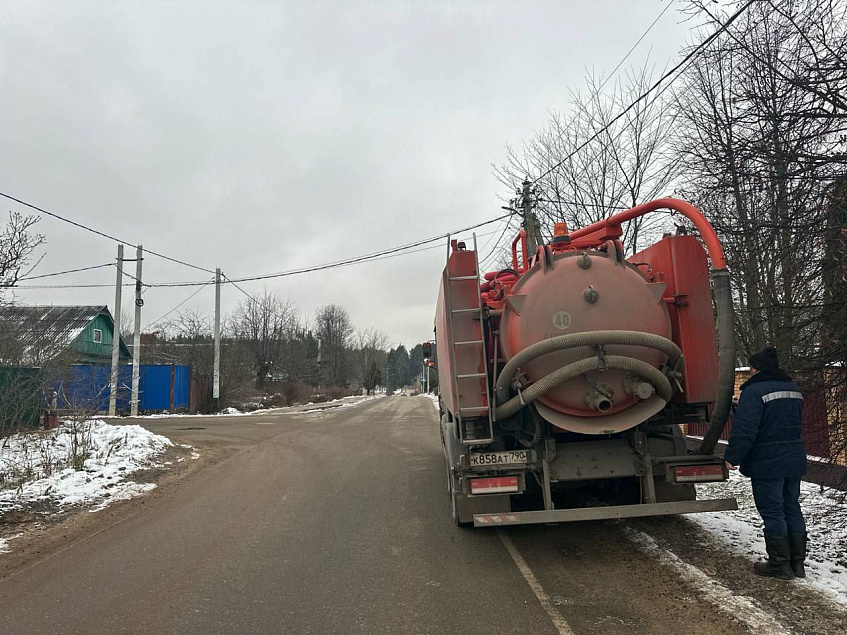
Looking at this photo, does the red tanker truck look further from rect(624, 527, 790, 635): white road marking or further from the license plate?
rect(624, 527, 790, 635): white road marking

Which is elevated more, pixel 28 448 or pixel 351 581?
pixel 28 448

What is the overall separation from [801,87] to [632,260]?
2.07 m

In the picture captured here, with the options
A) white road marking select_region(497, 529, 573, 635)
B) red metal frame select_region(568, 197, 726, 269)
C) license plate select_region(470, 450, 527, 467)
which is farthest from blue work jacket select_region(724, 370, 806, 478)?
white road marking select_region(497, 529, 573, 635)

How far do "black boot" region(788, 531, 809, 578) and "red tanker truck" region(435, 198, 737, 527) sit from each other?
1.77 ft

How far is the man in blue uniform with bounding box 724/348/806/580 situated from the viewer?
4289 millimetres

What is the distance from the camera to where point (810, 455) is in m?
7.64

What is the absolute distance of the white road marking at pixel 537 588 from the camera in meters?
3.60

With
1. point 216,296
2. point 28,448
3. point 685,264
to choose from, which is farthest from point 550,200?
point 216,296

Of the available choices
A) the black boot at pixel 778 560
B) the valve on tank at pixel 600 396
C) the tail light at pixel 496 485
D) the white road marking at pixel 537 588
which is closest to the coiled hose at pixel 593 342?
the valve on tank at pixel 600 396

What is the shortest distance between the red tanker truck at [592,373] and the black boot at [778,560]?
0.51m

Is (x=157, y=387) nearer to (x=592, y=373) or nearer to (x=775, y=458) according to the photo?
(x=592, y=373)

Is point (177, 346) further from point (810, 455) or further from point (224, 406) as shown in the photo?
point (810, 455)

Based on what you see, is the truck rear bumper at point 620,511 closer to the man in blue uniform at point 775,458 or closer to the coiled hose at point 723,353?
the man in blue uniform at point 775,458

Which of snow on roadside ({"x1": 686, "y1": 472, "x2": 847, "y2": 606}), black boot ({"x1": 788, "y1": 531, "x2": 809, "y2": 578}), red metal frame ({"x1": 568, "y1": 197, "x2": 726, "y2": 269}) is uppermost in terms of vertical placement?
red metal frame ({"x1": 568, "y1": 197, "x2": 726, "y2": 269})
